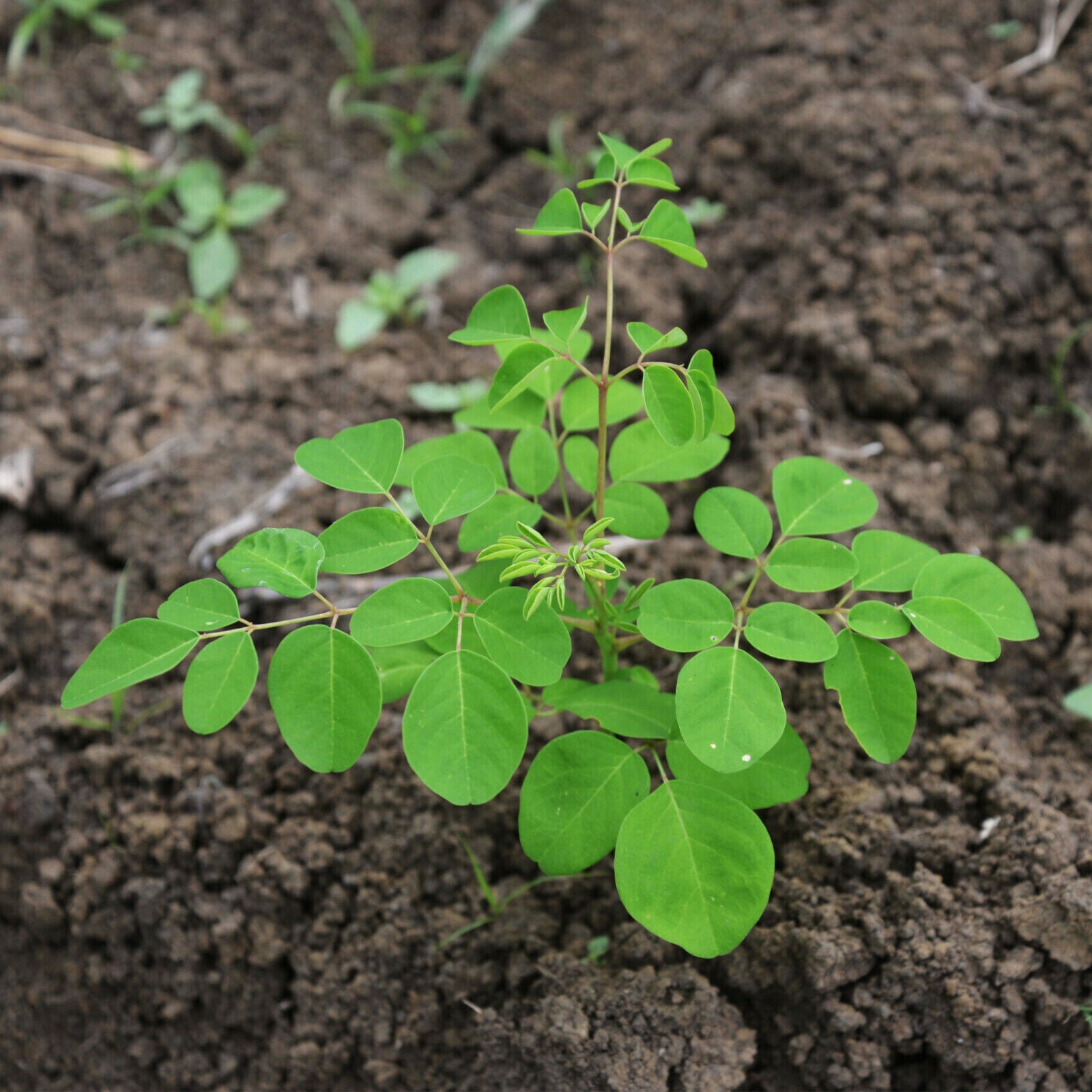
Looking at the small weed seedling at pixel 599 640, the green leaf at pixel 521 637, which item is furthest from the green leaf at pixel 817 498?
the green leaf at pixel 521 637

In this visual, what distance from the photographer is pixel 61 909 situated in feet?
6.43

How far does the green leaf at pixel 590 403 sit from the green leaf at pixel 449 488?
30 cm

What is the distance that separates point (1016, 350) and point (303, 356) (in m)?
1.89

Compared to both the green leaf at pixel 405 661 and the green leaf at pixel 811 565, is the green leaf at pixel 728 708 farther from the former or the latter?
the green leaf at pixel 405 661

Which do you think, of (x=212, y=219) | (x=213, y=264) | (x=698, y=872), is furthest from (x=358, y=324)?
(x=698, y=872)

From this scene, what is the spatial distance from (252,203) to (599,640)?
7.02 feet

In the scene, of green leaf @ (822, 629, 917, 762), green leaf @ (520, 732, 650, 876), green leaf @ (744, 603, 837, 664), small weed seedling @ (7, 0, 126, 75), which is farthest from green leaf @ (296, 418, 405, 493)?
small weed seedling @ (7, 0, 126, 75)

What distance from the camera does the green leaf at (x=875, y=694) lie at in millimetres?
1374

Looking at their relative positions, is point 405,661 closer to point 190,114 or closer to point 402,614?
point 402,614

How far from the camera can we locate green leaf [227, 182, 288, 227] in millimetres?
2996

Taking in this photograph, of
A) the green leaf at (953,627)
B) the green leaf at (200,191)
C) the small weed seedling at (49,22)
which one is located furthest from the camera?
the small weed seedling at (49,22)

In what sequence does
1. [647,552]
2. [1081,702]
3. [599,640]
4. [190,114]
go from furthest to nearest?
[190,114] < [647,552] < [1081,702] < [599,640]

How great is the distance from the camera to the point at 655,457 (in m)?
1.63

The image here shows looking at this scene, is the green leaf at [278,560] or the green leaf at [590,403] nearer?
the green leaf at [278,560]
